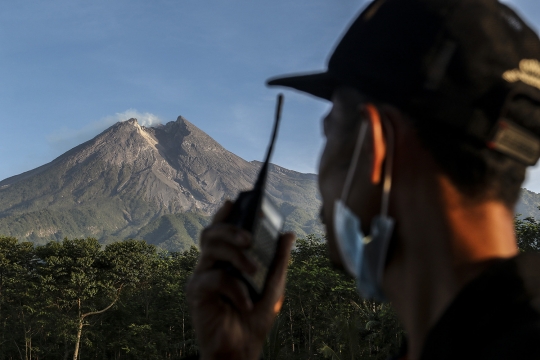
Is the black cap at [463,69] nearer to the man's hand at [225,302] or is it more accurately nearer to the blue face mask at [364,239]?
the blue face mask at [364,239]

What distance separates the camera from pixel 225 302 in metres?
1.61

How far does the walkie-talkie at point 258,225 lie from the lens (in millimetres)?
1453

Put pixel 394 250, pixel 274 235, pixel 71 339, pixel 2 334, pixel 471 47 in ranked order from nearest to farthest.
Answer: pixel 471 47, pixel 394 250, pixel 274 235, pixel 71 339, pixel 2 334

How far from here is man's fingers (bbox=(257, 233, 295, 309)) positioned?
5.14 feet

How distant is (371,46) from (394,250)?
49 centimetres

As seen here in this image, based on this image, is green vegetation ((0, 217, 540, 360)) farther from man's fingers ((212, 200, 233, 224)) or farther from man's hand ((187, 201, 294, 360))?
man's fingers ((212, 200, 233, 224))

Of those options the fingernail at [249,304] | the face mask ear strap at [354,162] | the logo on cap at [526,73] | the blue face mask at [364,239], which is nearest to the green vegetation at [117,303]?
the fingernail at [249,304]

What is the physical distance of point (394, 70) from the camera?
1144 mm

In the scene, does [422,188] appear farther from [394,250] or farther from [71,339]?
[71,339]

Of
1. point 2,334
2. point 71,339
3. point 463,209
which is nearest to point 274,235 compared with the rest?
point 463,209

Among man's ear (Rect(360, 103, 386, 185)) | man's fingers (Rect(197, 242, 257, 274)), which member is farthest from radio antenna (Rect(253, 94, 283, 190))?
man's ear (Rect(360, 103, 386, 185))

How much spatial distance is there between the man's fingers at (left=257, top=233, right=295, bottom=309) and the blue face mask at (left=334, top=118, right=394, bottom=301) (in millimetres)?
261

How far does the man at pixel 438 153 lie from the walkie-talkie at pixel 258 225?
11.9 inches

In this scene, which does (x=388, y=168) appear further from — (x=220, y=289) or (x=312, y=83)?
(x=220, y=289)
